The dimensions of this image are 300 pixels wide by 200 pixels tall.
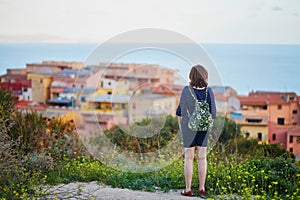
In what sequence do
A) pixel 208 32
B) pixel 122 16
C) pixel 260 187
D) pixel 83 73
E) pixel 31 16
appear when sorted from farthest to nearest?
1. pixel 31 16
2. pixel 122 16
3. pixel 208 32
4. pixel 83 73
5. pixel 260 187

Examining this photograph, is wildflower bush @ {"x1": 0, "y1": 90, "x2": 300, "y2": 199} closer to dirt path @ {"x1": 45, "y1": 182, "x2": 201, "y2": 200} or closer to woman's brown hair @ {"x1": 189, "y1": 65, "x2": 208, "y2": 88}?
dirt path @ {"x1": 45, "y1": 182, "x2": 201, "y2": 200}

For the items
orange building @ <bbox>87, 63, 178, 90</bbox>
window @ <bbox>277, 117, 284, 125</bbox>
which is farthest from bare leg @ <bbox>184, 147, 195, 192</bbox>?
window @ <bbox>277, 117, 284, 125</bbox>

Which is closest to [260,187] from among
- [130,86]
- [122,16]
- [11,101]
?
[130,86]

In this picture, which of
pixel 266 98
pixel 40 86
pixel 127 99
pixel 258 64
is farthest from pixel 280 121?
pixel 40 86

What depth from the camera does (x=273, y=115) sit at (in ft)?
80.2

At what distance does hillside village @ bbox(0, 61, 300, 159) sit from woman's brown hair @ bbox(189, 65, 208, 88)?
65 cm

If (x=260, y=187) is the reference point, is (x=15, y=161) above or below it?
above

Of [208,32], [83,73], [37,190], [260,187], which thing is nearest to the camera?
[37,190]

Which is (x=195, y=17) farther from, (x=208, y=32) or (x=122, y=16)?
(x=122, y=16)

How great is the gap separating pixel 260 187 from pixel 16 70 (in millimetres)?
37248

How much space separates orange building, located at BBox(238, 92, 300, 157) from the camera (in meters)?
22.4

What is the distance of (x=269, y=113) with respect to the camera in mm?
24781

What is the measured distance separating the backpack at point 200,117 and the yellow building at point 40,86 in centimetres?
3098

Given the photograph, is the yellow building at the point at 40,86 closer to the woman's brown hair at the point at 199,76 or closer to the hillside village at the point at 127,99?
the hillside village at the point at 127,99
